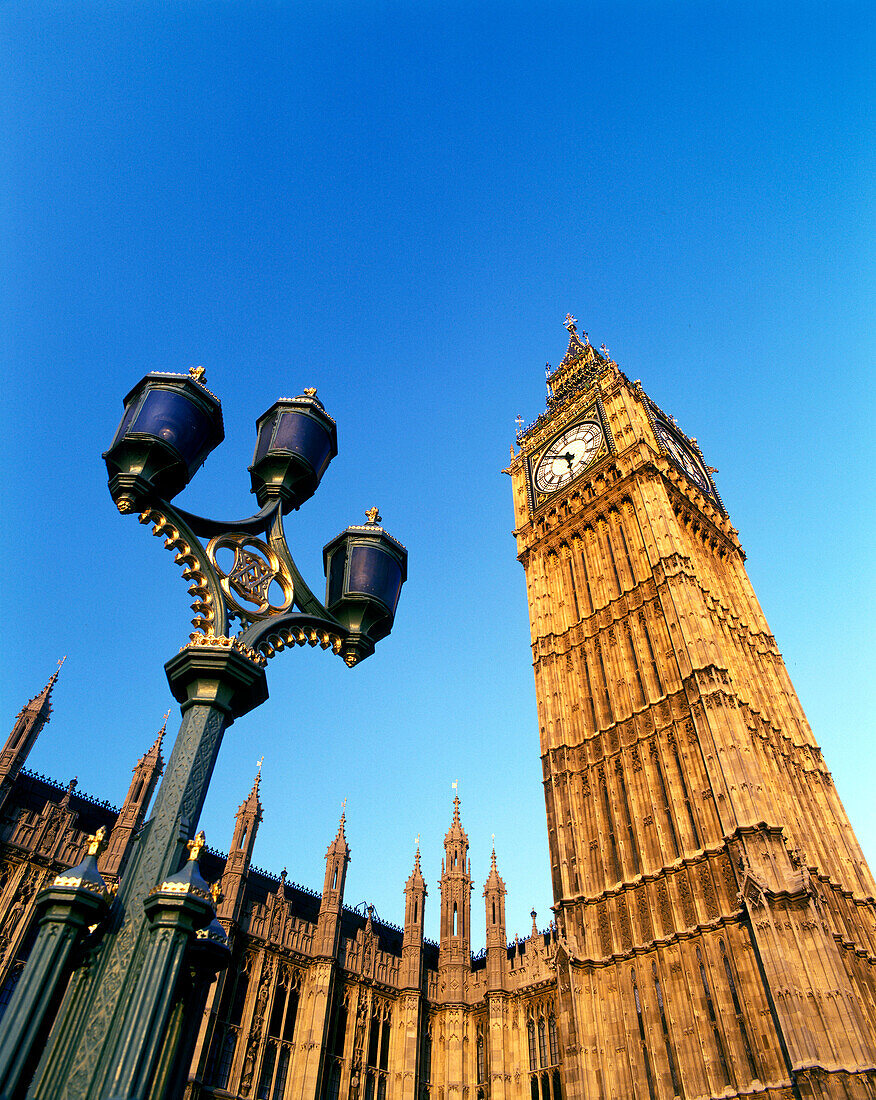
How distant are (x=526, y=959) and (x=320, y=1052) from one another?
7.69m

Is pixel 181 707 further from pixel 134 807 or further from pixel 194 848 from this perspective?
pixel 134 807

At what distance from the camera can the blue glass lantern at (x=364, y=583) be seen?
586cm

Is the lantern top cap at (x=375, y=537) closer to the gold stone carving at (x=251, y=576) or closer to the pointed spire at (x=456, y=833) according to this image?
the gold stone carving at (x=251, y=576)

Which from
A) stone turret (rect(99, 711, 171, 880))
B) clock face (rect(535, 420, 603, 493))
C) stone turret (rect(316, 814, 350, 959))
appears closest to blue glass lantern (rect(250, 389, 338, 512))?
stone turret (rect(99, 711, 171, 880))

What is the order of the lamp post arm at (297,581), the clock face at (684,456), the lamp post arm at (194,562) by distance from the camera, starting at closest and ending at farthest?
the lamp post arm at (194,562) < the lamp post arm at (297,581) < the clock face at (684,456)

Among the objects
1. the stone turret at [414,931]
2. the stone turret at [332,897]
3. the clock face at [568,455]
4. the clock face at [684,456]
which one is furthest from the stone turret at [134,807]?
the clock face at [684,456]

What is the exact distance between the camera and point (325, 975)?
23438 mm

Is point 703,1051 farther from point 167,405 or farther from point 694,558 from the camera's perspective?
point 167,405

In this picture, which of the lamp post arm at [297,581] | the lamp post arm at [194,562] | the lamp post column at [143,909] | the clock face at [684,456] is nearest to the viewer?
the lamp post column at [143,909]

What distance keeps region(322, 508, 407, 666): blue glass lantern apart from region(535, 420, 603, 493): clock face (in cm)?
3304

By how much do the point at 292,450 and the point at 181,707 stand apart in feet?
7.50

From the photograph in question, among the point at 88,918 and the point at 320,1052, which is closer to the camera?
the point at 88,918

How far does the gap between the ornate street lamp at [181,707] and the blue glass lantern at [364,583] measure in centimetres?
1

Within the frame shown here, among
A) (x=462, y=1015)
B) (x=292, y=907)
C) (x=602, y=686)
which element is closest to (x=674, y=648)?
(x=602, y=686)
